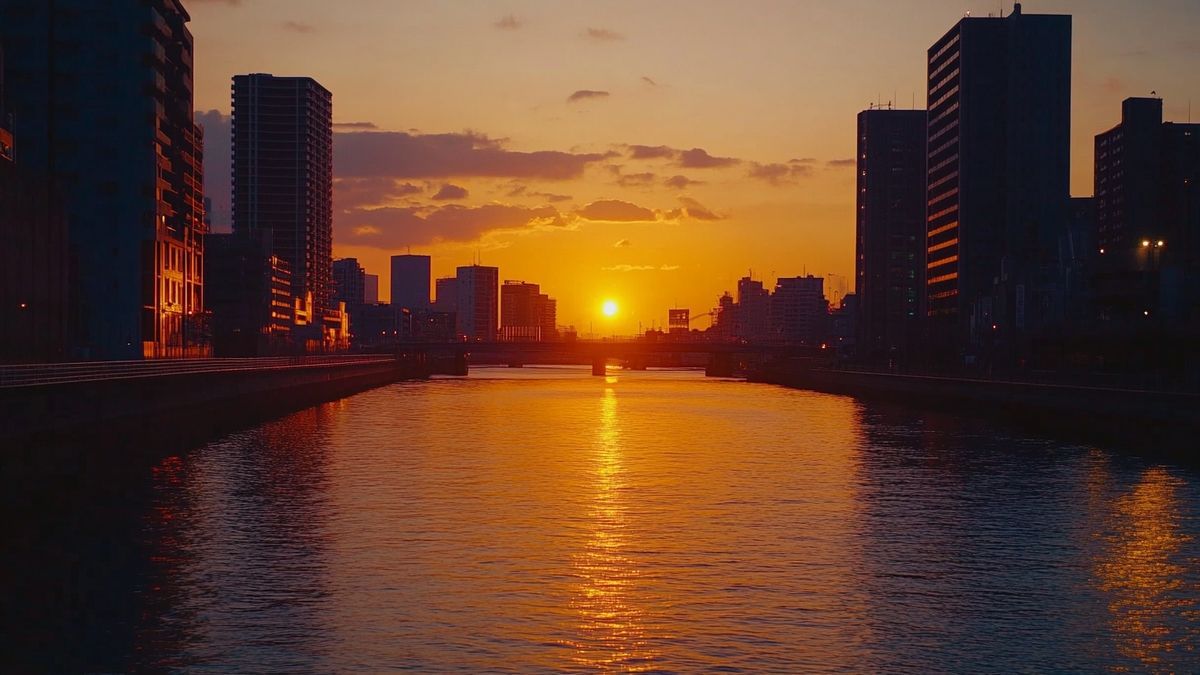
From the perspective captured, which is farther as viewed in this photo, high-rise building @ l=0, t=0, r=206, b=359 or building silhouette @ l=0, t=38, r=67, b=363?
high-rise building @ l=0, t=0, r=206, b=359

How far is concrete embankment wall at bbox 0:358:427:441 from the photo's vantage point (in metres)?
45.7

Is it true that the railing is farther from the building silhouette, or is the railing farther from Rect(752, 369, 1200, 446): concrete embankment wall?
Rect(752, 369, 1200, 446): concrete embankment wall

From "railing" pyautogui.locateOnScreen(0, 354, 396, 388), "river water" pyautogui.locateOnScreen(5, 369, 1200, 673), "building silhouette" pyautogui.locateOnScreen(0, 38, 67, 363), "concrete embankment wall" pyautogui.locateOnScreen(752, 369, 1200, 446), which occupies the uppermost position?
"building silhouette" pyautogui.locateOnScreen(0, 38, 67, 363)

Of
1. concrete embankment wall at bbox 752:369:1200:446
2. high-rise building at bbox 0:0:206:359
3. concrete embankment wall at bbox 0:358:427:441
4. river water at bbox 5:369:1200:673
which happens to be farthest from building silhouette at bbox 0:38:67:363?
concrete embankment wall at bbox 752:369:1200:446

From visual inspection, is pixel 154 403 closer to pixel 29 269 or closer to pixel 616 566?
pixel 29 269

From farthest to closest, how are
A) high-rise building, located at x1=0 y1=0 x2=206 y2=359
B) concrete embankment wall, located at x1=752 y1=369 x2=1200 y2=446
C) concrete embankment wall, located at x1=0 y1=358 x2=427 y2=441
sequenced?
high-rise building, located at x1=0 y1=0 x2=206 y2=359
concrete embankment wall, located at x1=752 y1=369 x2=1200 y2=446
concrete embankment wall, located at x1=0 y1=358 x2=427 y2=441

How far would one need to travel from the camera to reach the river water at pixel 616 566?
23031mm

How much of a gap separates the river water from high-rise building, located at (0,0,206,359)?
88.8 meters

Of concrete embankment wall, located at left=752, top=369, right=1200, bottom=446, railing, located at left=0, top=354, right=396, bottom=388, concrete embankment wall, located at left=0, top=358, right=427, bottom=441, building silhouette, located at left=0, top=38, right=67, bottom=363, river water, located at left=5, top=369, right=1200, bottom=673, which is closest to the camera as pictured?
river water, located at left=5, top=369, right=1200, bottom=673

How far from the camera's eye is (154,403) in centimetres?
6781

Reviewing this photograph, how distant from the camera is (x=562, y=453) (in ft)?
223

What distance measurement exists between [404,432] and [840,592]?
5802 centimetres

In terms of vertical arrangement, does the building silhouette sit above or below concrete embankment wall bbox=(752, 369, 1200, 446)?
above

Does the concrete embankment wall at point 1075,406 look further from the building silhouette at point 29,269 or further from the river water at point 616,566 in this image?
the building silhouette at point 29,269
